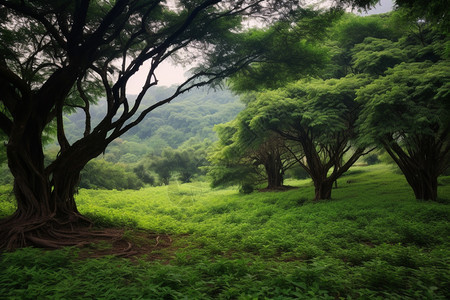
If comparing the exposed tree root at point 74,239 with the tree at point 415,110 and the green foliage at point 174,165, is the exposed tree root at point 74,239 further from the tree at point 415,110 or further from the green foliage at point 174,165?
the green foliage at point 174,165

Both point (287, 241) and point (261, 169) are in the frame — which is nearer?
point (287, 241)

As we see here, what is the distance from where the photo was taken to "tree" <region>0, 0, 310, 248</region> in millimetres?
6258

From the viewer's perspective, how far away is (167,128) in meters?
99.6

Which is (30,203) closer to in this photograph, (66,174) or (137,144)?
(66,174)

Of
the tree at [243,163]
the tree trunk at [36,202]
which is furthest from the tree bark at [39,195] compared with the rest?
the tree at [243,163]

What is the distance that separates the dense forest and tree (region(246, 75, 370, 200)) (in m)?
0.09

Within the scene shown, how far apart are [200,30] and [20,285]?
283 inches

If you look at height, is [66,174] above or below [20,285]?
above

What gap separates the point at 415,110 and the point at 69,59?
1126 centimetres

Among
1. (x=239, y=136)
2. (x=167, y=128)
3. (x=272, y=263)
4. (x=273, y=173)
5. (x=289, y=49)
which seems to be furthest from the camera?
(x=167, y=128)

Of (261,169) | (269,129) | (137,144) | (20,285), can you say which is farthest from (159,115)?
(20,285)

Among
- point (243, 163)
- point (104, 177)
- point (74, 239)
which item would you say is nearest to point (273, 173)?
point (243, 163)

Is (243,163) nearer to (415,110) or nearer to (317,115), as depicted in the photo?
(317,115)

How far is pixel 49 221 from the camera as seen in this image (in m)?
7.03
